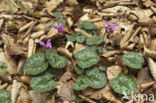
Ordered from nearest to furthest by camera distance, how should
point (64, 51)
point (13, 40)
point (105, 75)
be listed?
point (105, 75)
point (64, 51)
point (13, 40)

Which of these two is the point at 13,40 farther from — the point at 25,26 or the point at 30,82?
the point at 30,82

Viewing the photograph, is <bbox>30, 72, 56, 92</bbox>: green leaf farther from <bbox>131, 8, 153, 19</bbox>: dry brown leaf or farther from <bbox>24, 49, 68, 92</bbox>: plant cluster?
<bbox>131, 8, 153, 19</bbox>: dry brown leaf

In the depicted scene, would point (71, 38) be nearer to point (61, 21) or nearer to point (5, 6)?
point (61, 21)

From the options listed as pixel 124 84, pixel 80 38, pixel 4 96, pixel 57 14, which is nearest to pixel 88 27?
pixel 80 38

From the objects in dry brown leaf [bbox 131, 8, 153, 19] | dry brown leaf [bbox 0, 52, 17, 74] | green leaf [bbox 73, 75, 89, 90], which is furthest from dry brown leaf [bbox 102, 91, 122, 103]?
dry brown leaf [bbox 131, 8, 153, 19]

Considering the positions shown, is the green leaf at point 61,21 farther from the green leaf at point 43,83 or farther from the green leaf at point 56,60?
the green leaf at point 43,83

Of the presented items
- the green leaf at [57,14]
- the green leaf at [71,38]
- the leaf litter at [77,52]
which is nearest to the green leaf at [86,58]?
the leaf litter at [77,52]

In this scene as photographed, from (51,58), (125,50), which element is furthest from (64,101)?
(125,50)
